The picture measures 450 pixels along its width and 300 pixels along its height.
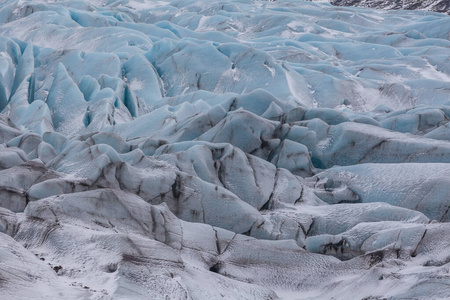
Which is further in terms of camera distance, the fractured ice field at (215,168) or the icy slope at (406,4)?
the icy slope at (406,4)

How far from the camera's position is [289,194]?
32.8ft

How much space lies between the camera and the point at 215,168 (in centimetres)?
1027

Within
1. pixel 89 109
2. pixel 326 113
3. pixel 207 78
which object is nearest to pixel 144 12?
pixel 207 78

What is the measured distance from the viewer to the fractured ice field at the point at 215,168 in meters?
6.36

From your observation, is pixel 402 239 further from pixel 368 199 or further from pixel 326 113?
pixel 326 113

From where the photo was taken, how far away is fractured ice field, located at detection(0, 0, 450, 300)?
20.9ft

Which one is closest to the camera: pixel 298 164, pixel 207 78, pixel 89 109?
pixel 298 164

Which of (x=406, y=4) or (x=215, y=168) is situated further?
(x=406, y=4)

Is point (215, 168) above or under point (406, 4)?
above

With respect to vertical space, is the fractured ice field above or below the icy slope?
above

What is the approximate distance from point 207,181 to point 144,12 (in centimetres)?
2007

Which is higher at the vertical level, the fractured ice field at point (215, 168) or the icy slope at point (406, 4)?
the fractured ice field at point (215, 168)

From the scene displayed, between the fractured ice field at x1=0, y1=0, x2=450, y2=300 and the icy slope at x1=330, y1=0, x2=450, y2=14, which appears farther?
the icy slope at x1=330, y1=0, x2=450, y2=14

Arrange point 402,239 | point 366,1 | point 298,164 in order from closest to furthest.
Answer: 1. point 402,239
2. point 298,164
3. point 366,1
